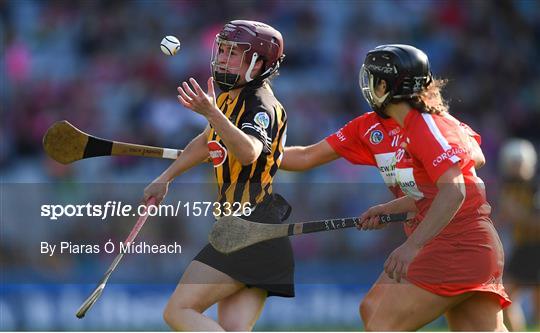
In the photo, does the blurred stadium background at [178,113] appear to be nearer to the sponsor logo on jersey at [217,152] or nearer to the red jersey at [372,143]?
the red jersey at [372,143]

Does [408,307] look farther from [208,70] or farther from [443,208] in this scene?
[208,70]

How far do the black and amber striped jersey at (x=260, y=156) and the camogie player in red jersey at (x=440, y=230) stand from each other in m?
0.50

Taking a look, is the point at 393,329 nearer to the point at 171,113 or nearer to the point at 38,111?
the point at 171,113

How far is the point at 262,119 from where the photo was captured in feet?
16.8

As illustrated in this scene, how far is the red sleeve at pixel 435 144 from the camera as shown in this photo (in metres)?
4.66

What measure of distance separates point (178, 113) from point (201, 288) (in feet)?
20.1

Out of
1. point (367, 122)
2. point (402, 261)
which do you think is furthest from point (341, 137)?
point (402, 261)

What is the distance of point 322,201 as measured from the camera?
9.55m

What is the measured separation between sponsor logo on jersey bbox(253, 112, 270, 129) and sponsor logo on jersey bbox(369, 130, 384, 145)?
1.99 ft

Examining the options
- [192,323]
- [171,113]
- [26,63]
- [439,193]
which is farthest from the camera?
[26,63]

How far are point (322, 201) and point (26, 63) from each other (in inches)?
171

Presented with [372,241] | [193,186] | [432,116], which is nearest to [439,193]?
[432,116]

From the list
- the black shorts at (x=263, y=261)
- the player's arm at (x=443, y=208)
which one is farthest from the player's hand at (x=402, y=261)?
the black shorts at (x=263, y=261)

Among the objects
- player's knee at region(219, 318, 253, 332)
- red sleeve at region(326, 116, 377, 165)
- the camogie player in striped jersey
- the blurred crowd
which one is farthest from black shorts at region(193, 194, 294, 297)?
the blurred crowd
